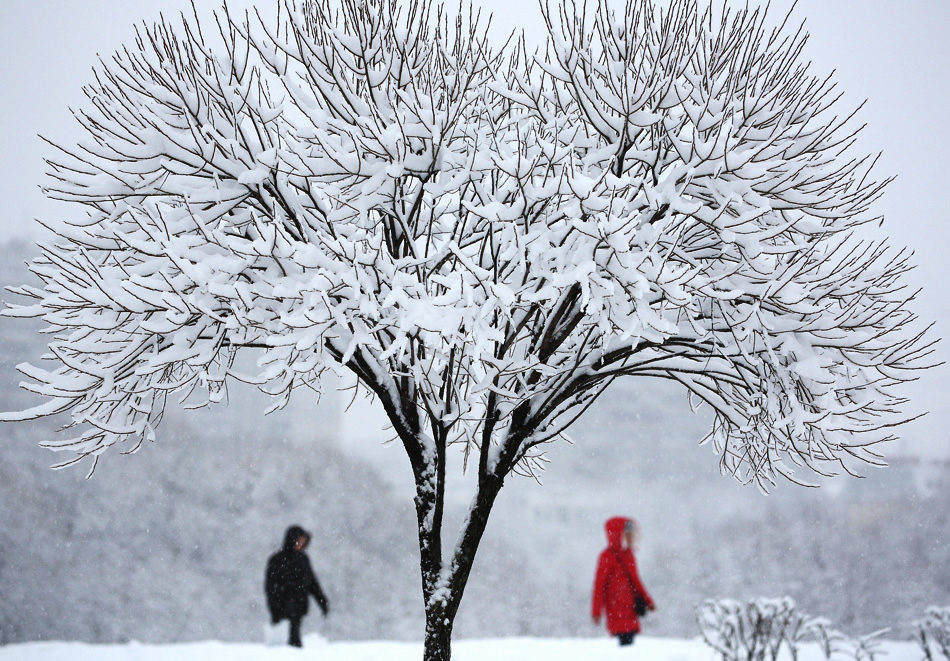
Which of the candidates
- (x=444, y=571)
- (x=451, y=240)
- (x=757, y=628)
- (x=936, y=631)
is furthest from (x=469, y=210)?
(x=936, y=631)

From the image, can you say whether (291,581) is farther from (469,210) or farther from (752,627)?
(469,210)

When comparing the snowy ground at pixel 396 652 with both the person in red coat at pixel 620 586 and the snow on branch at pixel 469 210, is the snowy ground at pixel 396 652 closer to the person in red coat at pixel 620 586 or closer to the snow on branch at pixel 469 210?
the person in red coat at pixel 620 586

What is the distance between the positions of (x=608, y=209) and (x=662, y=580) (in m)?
21.2

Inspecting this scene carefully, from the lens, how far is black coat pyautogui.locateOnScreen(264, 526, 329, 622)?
8227mm

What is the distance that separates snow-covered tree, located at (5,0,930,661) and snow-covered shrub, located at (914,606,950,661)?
2599 millimetres

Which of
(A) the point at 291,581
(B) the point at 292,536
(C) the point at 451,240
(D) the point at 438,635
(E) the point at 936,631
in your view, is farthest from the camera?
(B) the point at 292,536

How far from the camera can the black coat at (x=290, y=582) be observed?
8.23 metres

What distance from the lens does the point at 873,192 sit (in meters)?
5.27

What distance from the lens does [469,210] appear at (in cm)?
459

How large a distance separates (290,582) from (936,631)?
269 inches

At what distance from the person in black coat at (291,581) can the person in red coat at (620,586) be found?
10.5 feet

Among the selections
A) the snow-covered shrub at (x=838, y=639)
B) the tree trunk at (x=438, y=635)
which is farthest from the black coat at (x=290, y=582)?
the snow-covered shrub at (x=838, y=639)

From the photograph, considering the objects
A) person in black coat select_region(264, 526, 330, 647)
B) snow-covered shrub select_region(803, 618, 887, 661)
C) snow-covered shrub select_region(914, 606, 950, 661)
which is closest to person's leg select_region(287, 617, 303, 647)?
person in black coat select_region(264, 526, 330, 647)

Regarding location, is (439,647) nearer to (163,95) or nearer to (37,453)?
(163,95)
